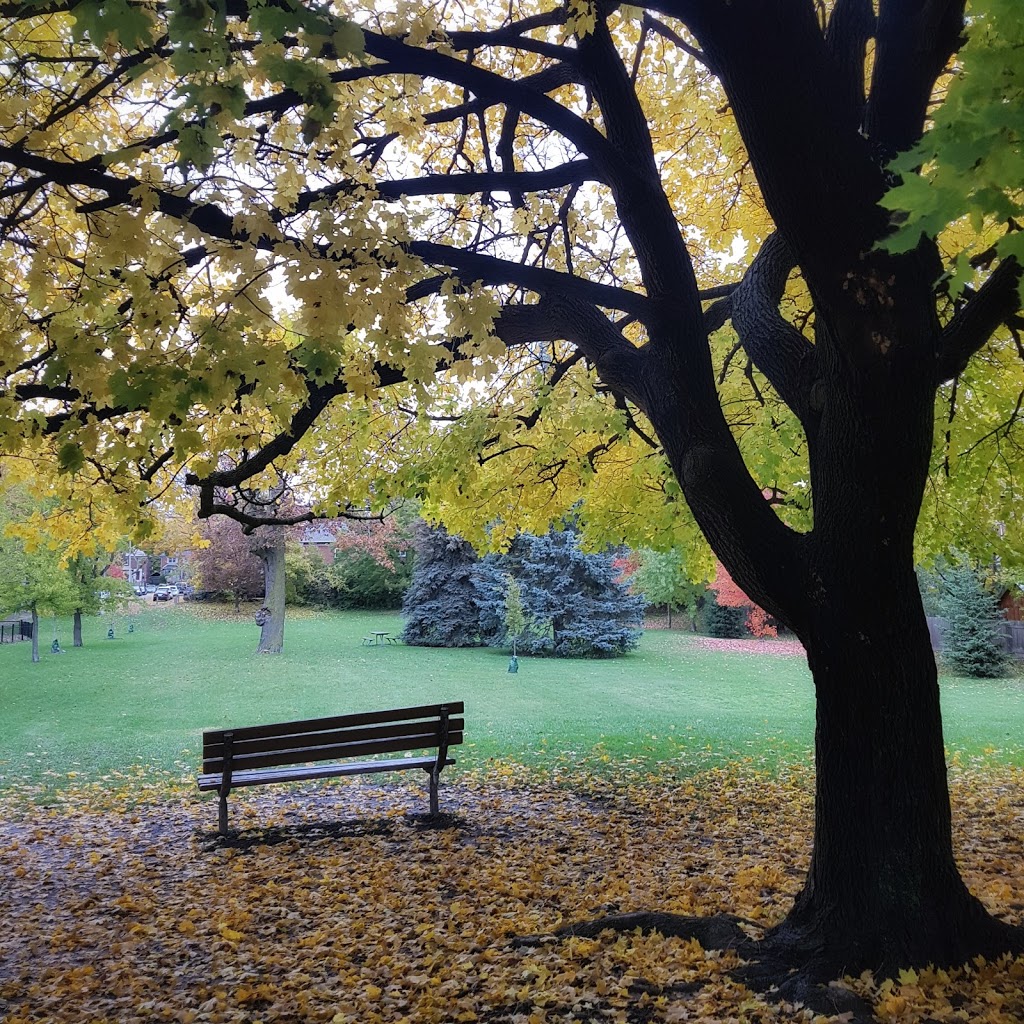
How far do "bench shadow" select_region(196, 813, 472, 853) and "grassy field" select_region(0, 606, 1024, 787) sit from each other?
3381mm

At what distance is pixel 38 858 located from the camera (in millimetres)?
6594

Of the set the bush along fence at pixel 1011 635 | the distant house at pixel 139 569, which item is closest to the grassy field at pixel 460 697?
the bush along fence at pixel 1011 635

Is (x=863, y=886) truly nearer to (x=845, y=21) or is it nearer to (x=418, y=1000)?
(x=418, y=1000)

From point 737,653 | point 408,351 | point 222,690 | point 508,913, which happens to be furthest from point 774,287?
point 737,653

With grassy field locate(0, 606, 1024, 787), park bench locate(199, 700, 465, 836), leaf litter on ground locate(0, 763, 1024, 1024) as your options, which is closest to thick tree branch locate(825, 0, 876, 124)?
leaf litter on ground locate(0, 763, 1024, 1024)

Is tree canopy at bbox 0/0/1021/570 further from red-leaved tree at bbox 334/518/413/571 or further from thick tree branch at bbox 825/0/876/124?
red-leaved tree at bbox 334/518/413/571

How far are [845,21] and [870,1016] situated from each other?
4173 mm

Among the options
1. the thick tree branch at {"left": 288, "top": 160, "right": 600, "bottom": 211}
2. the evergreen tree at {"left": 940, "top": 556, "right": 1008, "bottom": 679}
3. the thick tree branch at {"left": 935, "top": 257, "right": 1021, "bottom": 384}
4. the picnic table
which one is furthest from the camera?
the picnic table

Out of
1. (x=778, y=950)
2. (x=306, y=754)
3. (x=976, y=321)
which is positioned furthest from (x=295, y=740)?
(x=976, y=321)

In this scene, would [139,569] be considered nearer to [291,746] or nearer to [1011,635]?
[1011,635]

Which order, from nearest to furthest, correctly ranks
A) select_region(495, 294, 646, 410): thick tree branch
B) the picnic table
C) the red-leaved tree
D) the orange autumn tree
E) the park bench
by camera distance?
1. select_region(495, 294, 646, 410): thick tree branch
2. the park bench
3. the orange autumn tree
4. the picnic table
5. the red-leaved tree

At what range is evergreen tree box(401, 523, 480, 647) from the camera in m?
28.8

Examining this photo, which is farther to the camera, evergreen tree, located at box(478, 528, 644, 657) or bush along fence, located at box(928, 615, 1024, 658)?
evergreen tree, located at box(478, 528, 644, 657)

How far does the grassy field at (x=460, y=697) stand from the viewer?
11719mm
